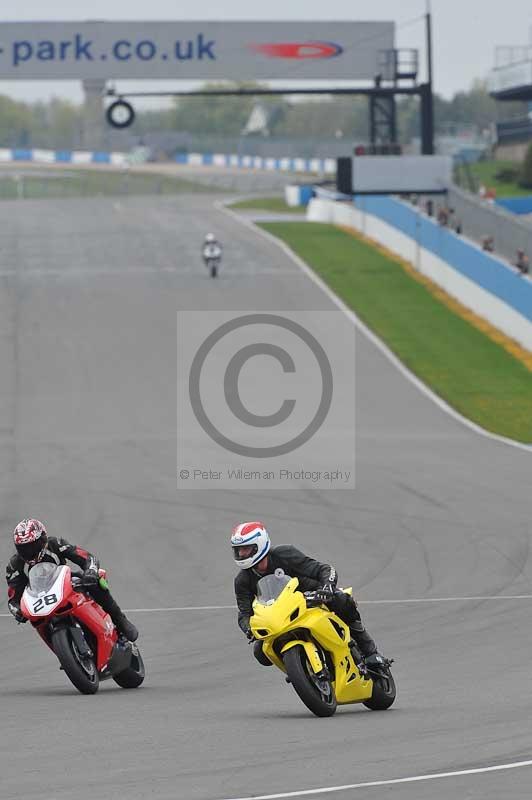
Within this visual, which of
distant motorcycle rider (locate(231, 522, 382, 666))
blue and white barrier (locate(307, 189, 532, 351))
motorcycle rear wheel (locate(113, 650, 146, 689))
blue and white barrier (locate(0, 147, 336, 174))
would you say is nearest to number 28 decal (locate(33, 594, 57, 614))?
motorcycle rear wheel (locate(113, 650, 146, 689))

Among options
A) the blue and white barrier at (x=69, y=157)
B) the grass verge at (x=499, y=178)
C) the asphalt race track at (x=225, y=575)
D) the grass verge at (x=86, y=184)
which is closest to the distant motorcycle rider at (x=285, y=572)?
the asphalt race track at (x=225, y=575)

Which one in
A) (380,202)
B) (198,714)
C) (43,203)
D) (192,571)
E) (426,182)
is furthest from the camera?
(43,203)

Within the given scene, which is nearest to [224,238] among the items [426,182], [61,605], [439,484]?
[426,182]

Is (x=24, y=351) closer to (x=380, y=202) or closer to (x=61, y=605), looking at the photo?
(x=380, y=202)

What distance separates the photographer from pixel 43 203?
3063 inches

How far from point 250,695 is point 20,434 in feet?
61.5

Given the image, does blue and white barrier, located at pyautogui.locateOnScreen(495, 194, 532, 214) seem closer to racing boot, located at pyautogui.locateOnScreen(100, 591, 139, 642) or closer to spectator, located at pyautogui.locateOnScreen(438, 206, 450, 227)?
spectator, located at pyautogui.locateOnScreen(438, 206, 450, 227)

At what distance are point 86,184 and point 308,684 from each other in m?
92.9

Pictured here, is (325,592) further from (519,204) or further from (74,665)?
(519,204)

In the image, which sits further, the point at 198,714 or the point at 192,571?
the point at 192,571

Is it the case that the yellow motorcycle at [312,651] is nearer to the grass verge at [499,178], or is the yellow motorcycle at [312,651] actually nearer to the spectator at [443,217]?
the spectator at [443,217]

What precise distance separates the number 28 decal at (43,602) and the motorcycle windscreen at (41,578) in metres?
0.09

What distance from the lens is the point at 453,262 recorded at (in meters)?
45.8

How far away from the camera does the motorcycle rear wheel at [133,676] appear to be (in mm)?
11078
